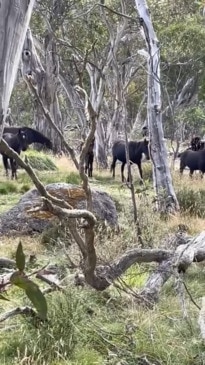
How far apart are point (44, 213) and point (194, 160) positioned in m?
11.5

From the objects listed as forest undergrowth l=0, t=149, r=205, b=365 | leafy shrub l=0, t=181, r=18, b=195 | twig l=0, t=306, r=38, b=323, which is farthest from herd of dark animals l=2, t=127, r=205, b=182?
twig l=0, t=306, r=38, b=323

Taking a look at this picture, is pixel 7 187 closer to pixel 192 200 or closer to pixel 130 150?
pixel 192 200

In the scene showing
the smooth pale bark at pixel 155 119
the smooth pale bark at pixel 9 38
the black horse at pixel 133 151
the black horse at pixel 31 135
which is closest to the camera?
the smooth pale bark at pixel 9 38

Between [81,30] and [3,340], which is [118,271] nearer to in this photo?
[3,340]

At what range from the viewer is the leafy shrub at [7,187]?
14667 mm

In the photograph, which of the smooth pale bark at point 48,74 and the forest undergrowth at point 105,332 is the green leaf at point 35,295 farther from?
the smooth pale bark at point 48,74

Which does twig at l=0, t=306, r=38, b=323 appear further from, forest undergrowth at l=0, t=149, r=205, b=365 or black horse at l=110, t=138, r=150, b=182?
black horse at l=110, t=138, r=150, b=182

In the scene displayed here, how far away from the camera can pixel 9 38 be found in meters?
2.24

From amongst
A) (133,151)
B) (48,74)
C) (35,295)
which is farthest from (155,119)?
(48,74)

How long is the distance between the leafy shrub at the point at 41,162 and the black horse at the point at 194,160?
405 centimetres

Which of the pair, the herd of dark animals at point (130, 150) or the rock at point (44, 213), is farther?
the herd of dark animals at point (130, 150)

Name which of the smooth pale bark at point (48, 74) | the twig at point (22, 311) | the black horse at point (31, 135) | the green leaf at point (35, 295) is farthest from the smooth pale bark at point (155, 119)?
the smooth pale bark at point (48, 74)

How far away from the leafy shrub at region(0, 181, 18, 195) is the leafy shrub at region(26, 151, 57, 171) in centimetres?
444

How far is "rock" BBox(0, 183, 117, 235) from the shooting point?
9.72 metres
